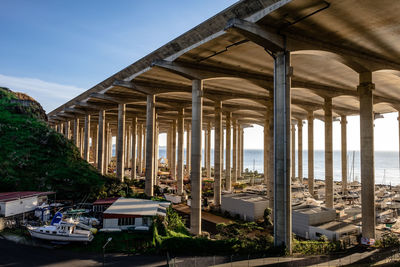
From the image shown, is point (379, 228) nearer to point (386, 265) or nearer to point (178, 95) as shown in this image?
point (386, 265)

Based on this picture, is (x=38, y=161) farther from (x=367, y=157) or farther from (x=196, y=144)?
(x=367, y=157)

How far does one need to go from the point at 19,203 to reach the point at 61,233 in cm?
856

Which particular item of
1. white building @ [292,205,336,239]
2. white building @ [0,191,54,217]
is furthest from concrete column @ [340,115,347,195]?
white building @ [0,191,54,217]

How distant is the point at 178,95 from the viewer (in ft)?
159

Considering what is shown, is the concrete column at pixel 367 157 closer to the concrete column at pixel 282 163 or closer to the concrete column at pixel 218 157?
the concrete column at pixel 282 163

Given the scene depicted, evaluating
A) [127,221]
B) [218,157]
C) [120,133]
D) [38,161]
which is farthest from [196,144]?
[38,161]

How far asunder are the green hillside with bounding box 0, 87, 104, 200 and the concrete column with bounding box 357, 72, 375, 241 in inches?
1261

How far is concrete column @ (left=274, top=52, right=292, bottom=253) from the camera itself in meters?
20.7

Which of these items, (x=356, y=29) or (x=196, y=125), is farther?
(x=196, y=125)

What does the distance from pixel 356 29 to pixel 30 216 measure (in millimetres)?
33044

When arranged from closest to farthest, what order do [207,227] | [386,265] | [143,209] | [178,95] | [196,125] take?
1. [386,265]
2. [143,209]
3. [196,125]
4. [207,227]
5. [178,95]

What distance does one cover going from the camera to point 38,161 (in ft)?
140

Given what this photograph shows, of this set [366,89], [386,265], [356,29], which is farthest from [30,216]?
[366,89]

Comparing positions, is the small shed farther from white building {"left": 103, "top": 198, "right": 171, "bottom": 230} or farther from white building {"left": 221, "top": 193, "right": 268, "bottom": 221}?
white building {"left": 221, "top": 193, "right": 268, "bottom": 221}
